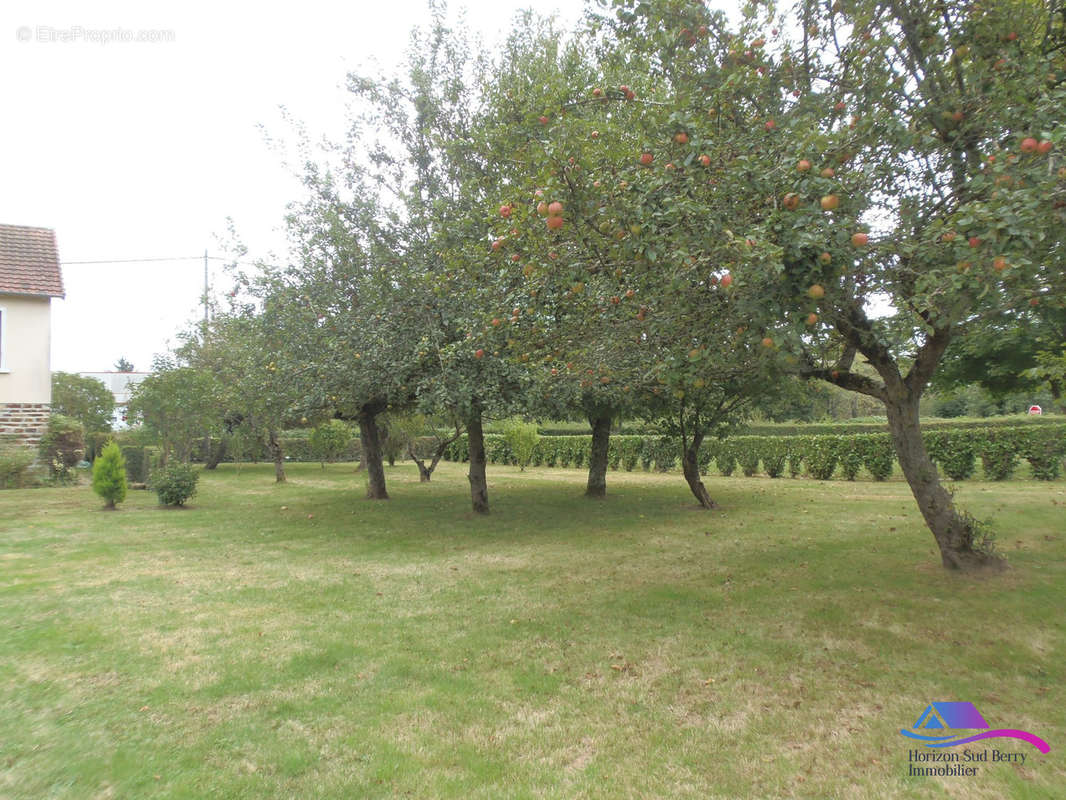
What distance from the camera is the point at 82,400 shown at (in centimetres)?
2391

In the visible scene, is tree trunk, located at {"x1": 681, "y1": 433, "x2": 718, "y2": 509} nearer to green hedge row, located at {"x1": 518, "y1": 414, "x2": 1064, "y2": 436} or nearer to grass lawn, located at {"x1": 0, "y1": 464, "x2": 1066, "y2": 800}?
green hedge row, located at {"x1": 518, "y1": 414, "x2": 1064, "y2": 436}

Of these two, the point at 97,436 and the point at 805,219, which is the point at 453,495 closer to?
the point at 805,219

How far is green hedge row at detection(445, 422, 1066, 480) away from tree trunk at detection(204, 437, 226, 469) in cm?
1540

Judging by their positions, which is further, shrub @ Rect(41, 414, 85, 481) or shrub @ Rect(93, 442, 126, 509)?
shrub @ Rect(41, 414, 85, 481)

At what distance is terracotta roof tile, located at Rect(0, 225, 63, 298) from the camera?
15.0m

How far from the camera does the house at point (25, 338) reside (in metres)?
14.9

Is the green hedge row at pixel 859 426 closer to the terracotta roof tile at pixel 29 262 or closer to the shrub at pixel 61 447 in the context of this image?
the terracotta roof tile at pixel 29 262

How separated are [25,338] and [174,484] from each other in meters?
6.47

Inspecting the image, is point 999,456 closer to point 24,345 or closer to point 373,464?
point 373,464

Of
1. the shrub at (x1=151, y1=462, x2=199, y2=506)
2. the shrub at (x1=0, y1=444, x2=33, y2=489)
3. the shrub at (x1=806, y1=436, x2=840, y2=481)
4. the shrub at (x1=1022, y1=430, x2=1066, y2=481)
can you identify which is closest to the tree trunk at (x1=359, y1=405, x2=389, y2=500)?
the shrub at (x1=151, y1=462, x2=199, y2=506)

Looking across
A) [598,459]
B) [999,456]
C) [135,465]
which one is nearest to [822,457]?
[999,456]

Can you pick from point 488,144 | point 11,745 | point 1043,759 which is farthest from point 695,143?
point 11,745

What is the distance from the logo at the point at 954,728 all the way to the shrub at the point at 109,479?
1412cm

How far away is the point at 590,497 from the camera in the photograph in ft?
46.5
